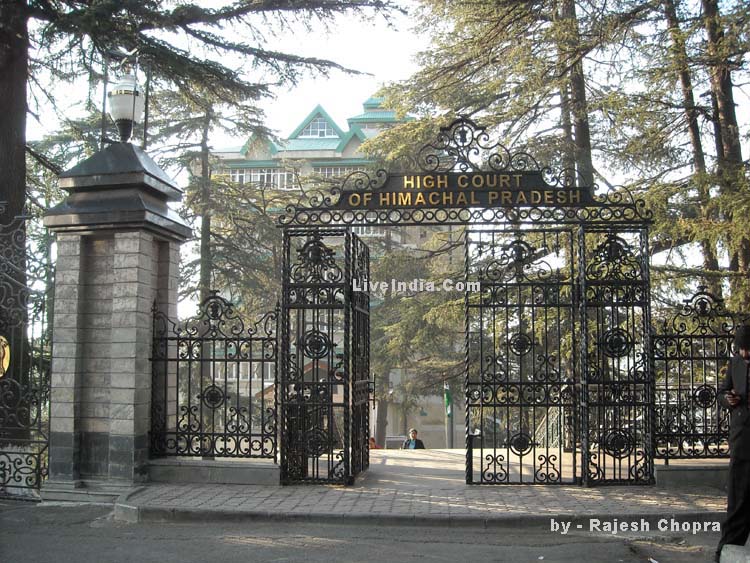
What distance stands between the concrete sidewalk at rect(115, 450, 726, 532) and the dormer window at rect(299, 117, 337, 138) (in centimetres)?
3948

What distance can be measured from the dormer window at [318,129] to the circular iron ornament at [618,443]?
130ft

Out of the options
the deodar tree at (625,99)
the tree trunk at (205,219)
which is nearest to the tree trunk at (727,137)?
the deodar tree at (625,99)

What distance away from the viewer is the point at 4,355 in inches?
378

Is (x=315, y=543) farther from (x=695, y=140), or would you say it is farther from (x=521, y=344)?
(x=695, y=140)

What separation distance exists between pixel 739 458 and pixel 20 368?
830 centimetres

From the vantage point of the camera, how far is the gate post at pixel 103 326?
894 cm

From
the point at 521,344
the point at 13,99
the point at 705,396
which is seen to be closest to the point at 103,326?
the point at 521,344

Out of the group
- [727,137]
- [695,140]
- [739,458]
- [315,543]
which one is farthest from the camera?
[695,140]

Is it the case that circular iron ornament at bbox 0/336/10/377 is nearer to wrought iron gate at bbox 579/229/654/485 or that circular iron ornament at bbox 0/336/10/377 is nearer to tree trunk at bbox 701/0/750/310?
wrought iron gate at bbox 579/229/654/485

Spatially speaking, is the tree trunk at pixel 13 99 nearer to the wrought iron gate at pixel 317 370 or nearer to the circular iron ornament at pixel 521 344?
the wrought iron gate at pixel 317 370

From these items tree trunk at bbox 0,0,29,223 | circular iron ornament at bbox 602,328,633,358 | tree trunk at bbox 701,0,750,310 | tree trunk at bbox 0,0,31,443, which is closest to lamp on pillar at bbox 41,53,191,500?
tree trunk at bbox 0,0,31,443

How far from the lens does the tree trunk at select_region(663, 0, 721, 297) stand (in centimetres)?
1277

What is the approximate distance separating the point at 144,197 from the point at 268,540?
4.64 metres

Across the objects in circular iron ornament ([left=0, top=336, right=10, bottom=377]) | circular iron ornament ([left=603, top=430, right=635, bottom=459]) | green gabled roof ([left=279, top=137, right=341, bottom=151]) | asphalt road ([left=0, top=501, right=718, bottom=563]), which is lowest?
asphalt road ([left=0, top=501, right=718, bottom=563])
